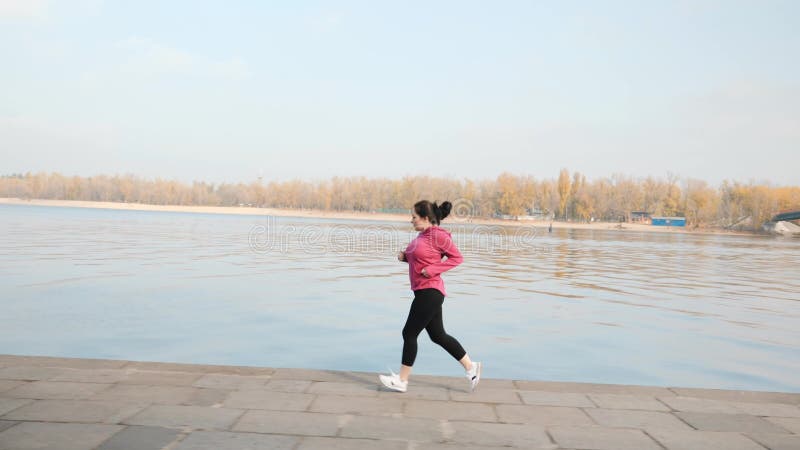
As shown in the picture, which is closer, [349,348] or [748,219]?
[349,348]

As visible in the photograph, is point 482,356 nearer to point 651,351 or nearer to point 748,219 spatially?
point 651,351

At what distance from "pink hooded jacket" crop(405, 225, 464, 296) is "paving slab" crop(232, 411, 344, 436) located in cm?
140

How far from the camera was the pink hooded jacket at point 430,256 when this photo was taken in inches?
214

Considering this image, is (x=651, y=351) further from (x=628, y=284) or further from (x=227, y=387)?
A: (x=628, y=284)

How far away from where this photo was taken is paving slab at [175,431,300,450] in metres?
3.90

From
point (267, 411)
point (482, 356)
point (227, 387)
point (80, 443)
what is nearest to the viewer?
point (80, 443)

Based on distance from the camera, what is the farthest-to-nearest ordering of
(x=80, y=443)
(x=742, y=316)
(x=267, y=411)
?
(x=742, y=316)
(x=267, y=411)
(x=80, y=443)

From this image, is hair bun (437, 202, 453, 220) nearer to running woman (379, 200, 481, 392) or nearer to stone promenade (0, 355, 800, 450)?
running woman (379, 200, 481, 392)

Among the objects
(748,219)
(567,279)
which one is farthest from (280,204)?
(567,279)

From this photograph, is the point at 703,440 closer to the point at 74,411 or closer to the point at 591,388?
the point at 591,388

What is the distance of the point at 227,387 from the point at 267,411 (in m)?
0.76

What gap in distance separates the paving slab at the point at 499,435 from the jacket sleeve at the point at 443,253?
133cm

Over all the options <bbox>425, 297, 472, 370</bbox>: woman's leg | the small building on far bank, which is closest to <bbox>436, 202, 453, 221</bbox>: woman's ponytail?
<bbox>425, 297, 472, 370</bbox>: woman's leg

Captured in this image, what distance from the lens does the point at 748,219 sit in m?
122
